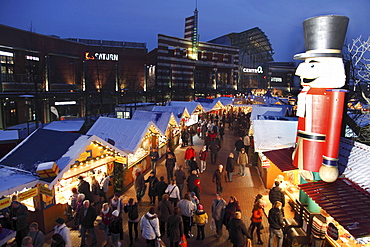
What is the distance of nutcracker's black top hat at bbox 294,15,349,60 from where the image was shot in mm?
6039

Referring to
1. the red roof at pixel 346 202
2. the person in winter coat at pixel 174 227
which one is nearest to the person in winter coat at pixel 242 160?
the red roof at pixel 346 202

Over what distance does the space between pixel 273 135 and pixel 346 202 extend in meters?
5.64

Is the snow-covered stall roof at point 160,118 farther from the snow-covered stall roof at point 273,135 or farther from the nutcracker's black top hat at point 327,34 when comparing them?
the nutcracker's black top hat at point 327,34

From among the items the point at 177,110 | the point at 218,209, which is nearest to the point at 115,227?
the point at 218,209

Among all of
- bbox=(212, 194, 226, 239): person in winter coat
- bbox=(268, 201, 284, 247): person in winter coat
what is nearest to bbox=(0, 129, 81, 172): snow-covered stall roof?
bbox=(212, 194, 226, 239): person in winter coat

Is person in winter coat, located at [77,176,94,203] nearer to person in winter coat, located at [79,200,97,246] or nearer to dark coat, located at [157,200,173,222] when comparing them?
person in winter coat, located at [79,200,97,246]

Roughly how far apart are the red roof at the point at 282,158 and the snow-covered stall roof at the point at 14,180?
6.52 meters

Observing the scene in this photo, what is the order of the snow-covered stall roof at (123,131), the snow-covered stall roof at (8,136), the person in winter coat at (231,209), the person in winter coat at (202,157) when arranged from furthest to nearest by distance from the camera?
the person in winter coat at (202,157), the snow-covered stall roof at (8,136), the snow-covered stall roof at (123,131), the person in winter coat at (231,209)

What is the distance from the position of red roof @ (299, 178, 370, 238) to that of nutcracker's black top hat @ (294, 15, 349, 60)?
9.68ft

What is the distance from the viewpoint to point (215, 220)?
23.8 ft

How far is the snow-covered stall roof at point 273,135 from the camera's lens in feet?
32.9

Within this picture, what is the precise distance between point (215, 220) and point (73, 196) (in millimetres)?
3992

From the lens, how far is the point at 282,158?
27.3ft

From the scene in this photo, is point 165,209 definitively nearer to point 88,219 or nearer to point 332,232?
point 88,219
